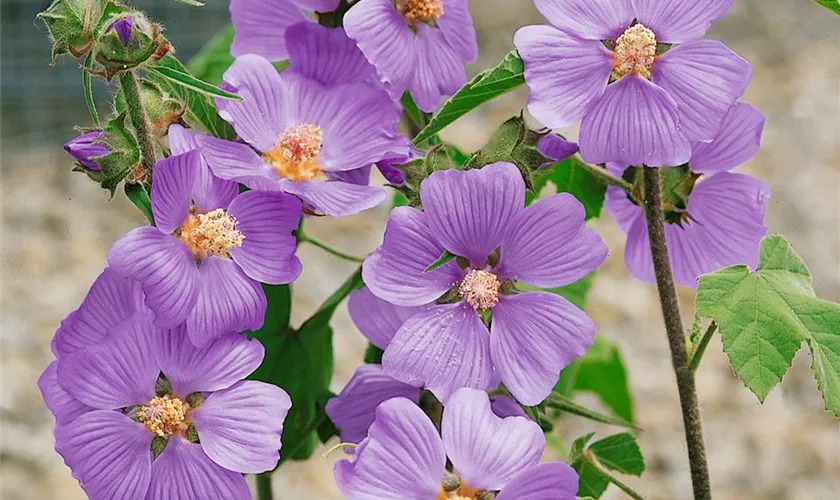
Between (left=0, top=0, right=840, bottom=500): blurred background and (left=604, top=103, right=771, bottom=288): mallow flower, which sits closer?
(left=604, top=103, right=771, bottom=288): mallow flower

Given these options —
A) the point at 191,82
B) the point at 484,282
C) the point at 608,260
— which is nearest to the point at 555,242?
the point at 484,282

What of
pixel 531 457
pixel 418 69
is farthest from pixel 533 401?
pixel 418 69

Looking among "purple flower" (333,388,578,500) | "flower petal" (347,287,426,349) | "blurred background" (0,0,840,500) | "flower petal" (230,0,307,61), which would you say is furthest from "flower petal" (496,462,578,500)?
"blurred background" (0,0,840,500)

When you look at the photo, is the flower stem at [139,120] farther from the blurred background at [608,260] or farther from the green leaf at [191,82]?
the blurred background at [608,260]

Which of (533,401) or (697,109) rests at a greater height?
(697,109)

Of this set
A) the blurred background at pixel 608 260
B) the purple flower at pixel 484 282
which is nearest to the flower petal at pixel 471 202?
the purple flower at pixel 484 282

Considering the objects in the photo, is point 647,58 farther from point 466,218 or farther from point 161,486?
point 161,486

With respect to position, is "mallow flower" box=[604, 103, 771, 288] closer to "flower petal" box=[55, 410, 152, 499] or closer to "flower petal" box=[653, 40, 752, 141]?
"flower petal" box=[653, 40, 752, 141]
